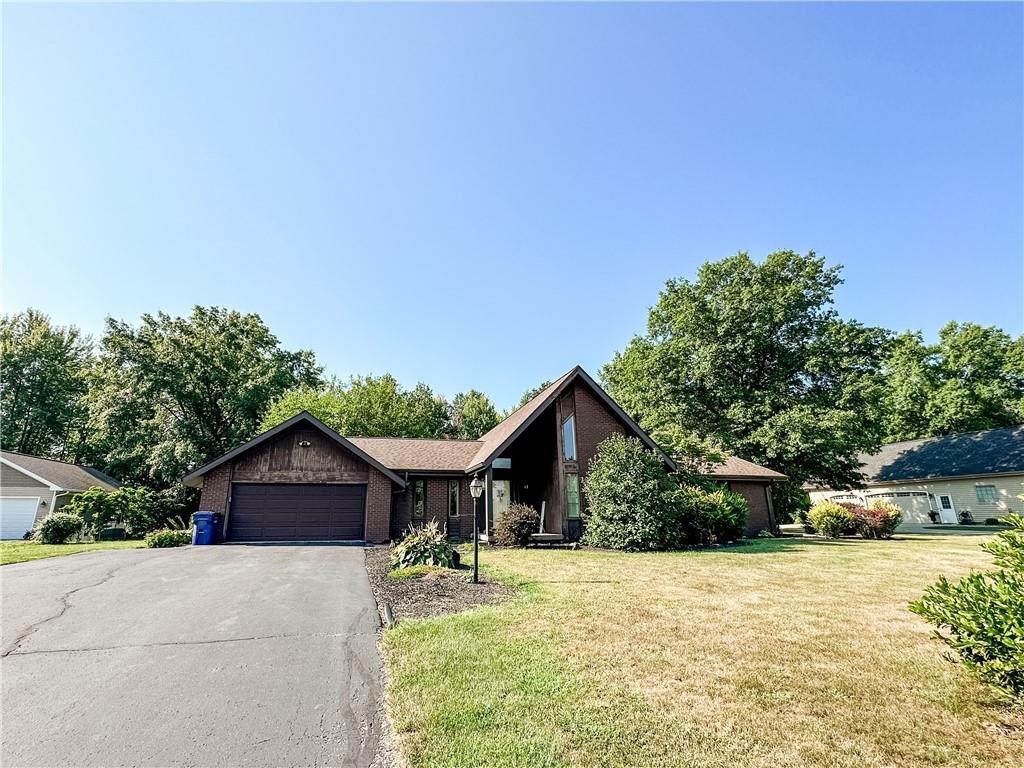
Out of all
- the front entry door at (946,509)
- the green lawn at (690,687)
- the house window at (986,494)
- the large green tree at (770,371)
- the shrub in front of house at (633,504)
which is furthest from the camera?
the front entry door at (946,509)

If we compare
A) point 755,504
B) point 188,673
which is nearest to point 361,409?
point 755,504

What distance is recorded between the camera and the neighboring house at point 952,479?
26156 mm

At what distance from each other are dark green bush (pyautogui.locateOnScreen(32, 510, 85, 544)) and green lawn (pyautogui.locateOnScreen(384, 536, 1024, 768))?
21015 millimetres

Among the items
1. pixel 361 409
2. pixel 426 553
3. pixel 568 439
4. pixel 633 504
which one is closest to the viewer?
pixel 426 553

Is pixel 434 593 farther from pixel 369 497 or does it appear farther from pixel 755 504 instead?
pixel 755 504

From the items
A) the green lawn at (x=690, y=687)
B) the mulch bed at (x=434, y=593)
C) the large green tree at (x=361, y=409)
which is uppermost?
the large green tree at (x=361, y=409)

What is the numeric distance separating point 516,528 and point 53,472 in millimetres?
26578

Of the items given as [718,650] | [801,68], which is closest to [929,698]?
[718,650]

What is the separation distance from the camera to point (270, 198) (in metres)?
13.1

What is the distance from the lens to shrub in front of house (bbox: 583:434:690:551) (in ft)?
48.8

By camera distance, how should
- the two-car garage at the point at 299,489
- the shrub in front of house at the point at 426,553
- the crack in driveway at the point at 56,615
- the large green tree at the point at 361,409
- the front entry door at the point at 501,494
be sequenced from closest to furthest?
the crack in driveway at the point at 56,615 < the shrub in front of house at the point at 426,553 < the two-car garage at the point at 299,489 < the front entry door at the point at 501,494 < the large green tree at the point at 361,409

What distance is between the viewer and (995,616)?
373cm

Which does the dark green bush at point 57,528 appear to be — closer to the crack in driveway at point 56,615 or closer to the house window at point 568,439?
the crack in driveway at point 56,615

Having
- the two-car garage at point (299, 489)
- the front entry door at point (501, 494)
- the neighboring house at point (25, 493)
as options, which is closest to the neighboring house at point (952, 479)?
the front entry door at point (501, 494)
